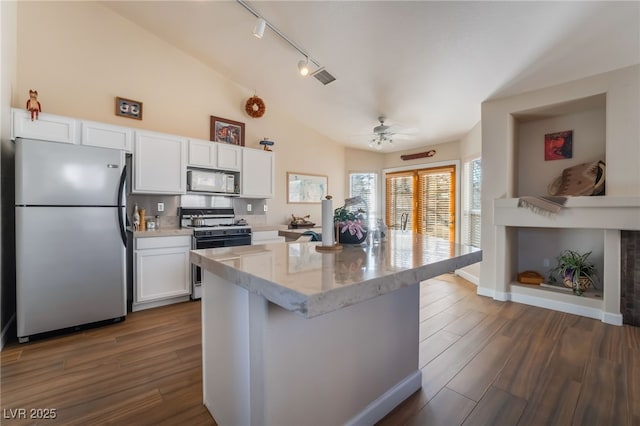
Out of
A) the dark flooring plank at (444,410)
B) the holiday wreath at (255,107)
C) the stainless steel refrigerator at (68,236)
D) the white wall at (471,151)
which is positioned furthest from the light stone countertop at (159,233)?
the white wall at (471,151)

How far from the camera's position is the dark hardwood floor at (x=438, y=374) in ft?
5.19

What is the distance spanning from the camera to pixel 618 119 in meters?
2.79

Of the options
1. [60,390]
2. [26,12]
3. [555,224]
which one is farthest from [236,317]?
[26,12]

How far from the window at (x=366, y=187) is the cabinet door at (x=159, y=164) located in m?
3.51

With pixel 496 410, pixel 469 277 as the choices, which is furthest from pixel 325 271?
pixel 469 277

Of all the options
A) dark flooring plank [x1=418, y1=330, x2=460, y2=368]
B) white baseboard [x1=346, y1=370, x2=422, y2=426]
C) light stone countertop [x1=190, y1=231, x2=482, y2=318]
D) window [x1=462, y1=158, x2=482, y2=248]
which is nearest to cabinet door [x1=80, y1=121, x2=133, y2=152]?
light stone countertop [x1=190, y1=231, x2=482, y2=318]

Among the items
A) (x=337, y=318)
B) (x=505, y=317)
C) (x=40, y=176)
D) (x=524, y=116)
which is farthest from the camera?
(x=524, y=116)

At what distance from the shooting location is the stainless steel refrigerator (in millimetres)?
2383

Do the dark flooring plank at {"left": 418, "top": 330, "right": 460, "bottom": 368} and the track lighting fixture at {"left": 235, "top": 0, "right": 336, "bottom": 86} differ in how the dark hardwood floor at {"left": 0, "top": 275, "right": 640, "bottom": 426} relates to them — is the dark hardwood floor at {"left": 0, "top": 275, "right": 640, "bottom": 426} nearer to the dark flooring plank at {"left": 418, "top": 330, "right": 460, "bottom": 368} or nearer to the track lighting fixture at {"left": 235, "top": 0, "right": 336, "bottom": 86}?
the dark flooring plank at {"left": 418, "top": 330, "right": 460, "bottom": 368}

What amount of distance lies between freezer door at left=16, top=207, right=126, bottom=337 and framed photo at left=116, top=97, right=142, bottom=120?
1.44 meters

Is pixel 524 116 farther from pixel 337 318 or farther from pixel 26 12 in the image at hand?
pixel 26 12

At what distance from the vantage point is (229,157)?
4.04 m

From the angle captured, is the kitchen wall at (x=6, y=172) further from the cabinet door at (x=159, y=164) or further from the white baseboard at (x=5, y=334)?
the cabinet door at (x=159, y=164)

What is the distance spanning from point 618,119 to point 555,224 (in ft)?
3.84
